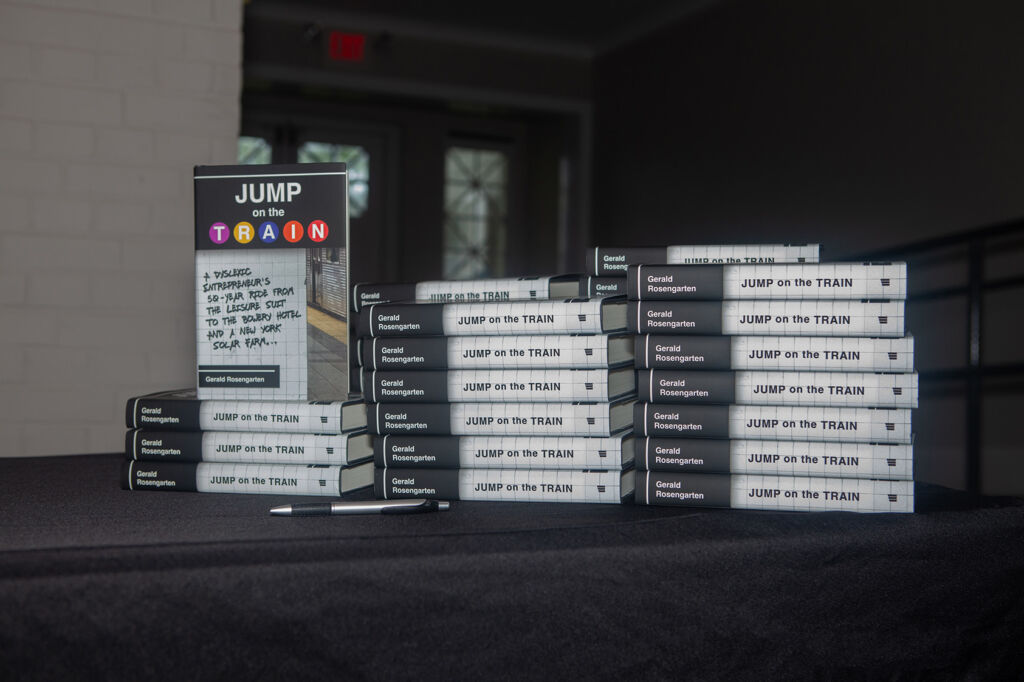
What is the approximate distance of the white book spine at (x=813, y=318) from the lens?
→ 0.85 meters

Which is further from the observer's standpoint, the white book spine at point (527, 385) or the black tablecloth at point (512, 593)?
the white book spine at point (527, 385)

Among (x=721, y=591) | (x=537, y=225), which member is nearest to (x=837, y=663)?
(x=721, y=591)

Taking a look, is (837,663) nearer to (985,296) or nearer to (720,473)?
(720,473)

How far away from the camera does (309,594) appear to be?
0.69 meters

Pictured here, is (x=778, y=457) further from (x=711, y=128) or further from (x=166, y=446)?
(x=711, y=128)

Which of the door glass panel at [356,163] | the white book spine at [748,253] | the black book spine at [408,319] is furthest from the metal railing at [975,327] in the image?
the door glass panel at [356,163]

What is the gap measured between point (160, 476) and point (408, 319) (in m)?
0.35

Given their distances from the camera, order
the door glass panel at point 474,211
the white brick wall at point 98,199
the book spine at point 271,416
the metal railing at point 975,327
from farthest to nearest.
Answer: the door glass panel at point 474,211
the metal railing at point 975,327
the white brick wall at point 98,199
the book spine at point 271,416

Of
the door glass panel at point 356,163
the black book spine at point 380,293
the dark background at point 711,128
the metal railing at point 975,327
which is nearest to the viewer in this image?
the black book spine at point 380,293

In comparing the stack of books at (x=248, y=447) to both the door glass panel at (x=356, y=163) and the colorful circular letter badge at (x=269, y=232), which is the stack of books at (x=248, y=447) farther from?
the door glass panel at (x=356, y=163)

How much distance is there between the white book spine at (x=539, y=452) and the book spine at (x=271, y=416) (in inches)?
6.1

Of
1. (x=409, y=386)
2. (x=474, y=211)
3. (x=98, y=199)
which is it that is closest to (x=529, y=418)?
(x=409, y=386)

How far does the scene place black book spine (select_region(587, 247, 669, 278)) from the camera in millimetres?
1023

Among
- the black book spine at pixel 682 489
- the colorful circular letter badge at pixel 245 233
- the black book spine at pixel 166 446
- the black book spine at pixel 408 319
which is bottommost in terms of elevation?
the black book spine at pixel 682 489
